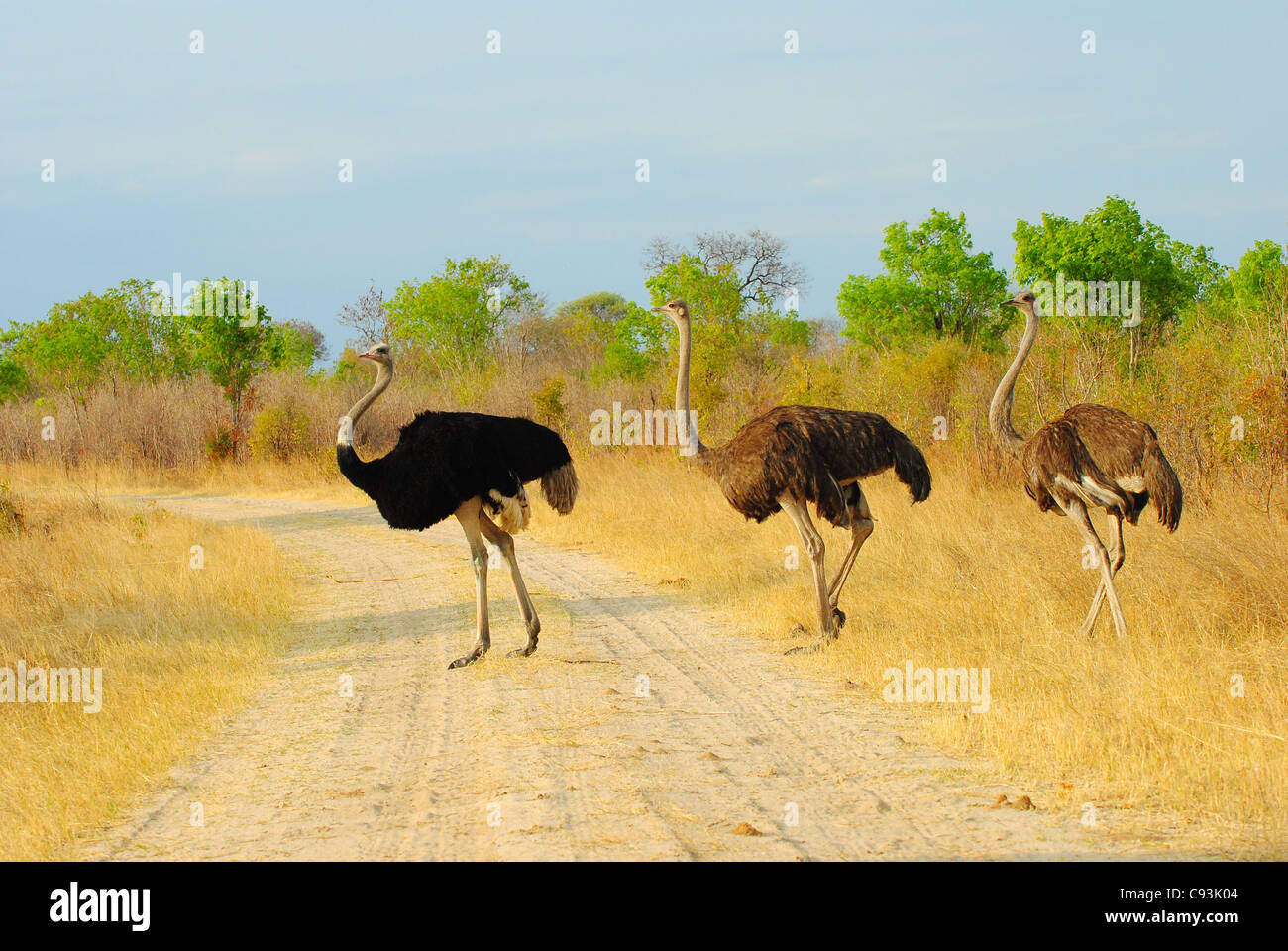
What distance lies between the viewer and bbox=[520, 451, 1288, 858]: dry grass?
15.6 ft

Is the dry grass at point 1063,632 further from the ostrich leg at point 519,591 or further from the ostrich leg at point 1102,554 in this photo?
the ostrich leg at point 519,591

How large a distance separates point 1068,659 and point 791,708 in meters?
1.59

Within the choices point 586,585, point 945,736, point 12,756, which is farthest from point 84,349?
point 945,736

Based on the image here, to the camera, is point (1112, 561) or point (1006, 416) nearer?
point (1112, 561)

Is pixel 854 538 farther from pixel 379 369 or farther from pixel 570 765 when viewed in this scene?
pixel 379 369

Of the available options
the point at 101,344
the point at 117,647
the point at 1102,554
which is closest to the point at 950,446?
the point at 1102,554

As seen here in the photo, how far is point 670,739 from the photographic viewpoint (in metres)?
5.76

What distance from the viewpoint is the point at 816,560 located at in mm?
7660

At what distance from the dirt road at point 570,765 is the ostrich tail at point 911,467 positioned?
158 cm

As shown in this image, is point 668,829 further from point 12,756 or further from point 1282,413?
point 1282,413

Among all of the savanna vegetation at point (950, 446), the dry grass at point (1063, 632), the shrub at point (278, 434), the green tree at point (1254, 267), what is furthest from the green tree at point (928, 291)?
the dry grass at point (1063, 632)

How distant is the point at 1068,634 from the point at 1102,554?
557mm

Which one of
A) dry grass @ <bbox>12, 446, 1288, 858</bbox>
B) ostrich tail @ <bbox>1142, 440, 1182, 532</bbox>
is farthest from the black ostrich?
ostrich tail @ <bbox>1142, 440, 1182, 532</bbox>

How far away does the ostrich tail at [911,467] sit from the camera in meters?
8.02
